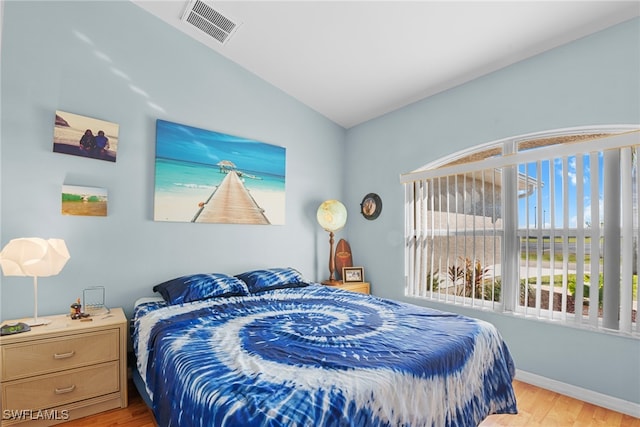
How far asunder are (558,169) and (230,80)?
310cm

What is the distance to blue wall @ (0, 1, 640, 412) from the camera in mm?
2096

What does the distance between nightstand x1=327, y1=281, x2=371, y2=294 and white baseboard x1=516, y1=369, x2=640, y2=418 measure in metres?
1.62

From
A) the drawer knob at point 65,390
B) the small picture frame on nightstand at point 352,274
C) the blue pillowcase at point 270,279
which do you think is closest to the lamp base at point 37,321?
the drawer knob at point 65,390

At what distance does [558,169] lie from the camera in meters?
2.38

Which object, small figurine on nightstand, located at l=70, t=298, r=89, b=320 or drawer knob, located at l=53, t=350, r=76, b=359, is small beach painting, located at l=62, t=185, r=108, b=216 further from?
drawer knob, located at l=53, t=350, r=76, b=359

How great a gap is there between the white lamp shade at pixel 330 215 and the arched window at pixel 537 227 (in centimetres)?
83

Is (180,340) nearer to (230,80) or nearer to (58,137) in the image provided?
(58,137)

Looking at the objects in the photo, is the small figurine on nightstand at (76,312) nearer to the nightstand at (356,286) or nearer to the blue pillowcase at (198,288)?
the blue pillowcase at (198,288)

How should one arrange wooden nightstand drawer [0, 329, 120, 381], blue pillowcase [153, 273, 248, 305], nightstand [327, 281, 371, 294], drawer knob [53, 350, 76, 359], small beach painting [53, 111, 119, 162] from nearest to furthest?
wooden nightstand drawer [0, 329, 120, 381] → drawer knob [53, 350, 76, 359] → small beach painting [53, 111, 119, 162] → blue pillowcase [153, 273, 248, 305] → nightstand [327, 281, 371, 294]

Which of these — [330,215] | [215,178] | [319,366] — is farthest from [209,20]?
[319,366]

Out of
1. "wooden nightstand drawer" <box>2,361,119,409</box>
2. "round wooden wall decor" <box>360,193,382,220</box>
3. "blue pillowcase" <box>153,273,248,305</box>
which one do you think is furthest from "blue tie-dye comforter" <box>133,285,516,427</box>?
"round wooden wall decor" <box>360,193,382,220</box>

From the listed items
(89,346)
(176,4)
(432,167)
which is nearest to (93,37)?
(176,4)

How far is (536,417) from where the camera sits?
1984 mm

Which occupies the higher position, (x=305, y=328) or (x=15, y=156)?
(x=15, y=156)
